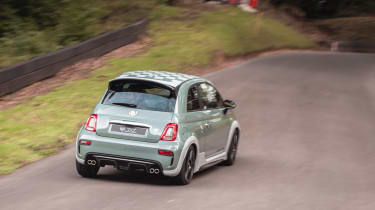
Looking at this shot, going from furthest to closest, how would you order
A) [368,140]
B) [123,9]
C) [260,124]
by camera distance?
[123,9] → [260,124] → [368,140]

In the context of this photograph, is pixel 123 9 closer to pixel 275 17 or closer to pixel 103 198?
pixel 275 17

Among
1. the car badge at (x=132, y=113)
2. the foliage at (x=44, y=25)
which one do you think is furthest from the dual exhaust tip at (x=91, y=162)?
the foliage at (x=44, y=25)

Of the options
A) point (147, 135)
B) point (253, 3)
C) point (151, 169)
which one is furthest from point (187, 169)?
point (253, 3)

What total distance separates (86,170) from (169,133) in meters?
1.48

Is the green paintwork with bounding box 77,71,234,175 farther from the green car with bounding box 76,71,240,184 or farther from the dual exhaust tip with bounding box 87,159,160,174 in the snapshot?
the dual exhaust tip with bounding box 87,159,160,174

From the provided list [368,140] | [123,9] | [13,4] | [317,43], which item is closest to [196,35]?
[123,9]

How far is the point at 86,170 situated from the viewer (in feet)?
30.8

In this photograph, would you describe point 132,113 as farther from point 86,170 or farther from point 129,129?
point 86,170

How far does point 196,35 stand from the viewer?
2941cm

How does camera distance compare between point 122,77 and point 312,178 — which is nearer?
point 122,77

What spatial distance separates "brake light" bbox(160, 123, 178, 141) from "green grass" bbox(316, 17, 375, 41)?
1309 inches

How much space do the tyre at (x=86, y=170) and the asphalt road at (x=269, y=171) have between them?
0.13 metres

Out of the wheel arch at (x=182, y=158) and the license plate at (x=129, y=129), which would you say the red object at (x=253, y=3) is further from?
the license plate at (x=129, y=129)

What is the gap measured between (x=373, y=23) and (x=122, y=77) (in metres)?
35.3
